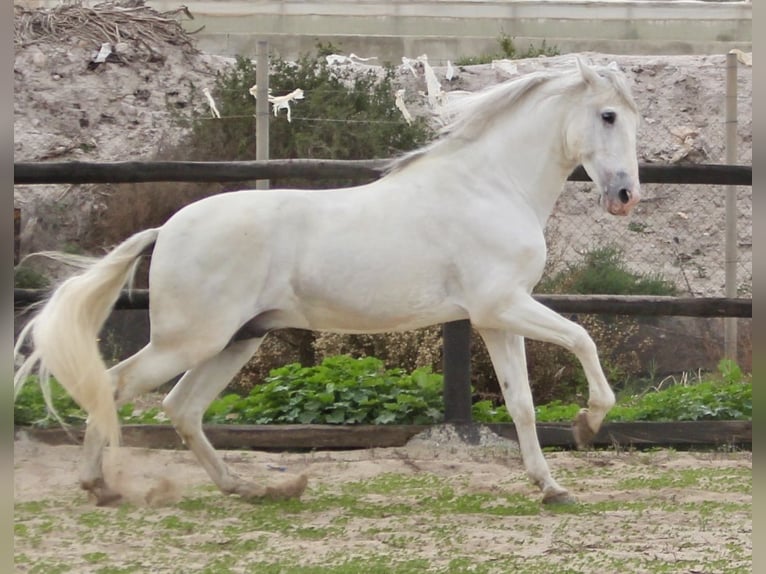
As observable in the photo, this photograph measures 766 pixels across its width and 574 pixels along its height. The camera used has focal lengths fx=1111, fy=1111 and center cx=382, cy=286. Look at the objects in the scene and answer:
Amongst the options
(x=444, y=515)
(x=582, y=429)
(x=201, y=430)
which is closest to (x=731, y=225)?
(x=582, y=429)

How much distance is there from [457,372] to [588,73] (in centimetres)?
208

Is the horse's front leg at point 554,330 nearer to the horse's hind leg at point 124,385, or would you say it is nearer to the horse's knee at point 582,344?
the horse's knee at point 582,344

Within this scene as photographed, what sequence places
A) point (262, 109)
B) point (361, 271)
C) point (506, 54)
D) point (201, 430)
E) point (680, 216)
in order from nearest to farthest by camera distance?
point (361, 271)
point (201, 430)
point (262, 109)
point (680, 216)
point (506, 54)

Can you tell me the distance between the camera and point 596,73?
16.6 feet

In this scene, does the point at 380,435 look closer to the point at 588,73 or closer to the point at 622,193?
the point at 622,193

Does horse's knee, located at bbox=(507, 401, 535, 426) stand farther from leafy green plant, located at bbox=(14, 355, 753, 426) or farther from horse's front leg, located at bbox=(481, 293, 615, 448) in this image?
leafy green plant, located at bbox=(14, 355, 753, 426)

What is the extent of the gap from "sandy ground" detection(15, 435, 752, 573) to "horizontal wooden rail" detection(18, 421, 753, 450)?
9cm

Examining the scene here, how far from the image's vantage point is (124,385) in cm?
485

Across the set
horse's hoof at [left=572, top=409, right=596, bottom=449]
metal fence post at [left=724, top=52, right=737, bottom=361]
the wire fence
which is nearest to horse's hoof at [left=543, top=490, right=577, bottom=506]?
horse's hoof at [left=572, top=409, right=596, bottom=449]

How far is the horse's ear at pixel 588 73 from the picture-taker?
16.6ft

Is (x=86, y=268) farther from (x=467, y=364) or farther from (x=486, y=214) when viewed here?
(x=467, y=364)

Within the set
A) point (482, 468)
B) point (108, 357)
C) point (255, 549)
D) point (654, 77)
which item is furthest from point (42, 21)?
point (255, 549)

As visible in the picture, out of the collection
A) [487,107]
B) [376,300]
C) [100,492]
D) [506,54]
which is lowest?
[100,492]

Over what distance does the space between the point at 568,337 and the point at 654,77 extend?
9550 mm
